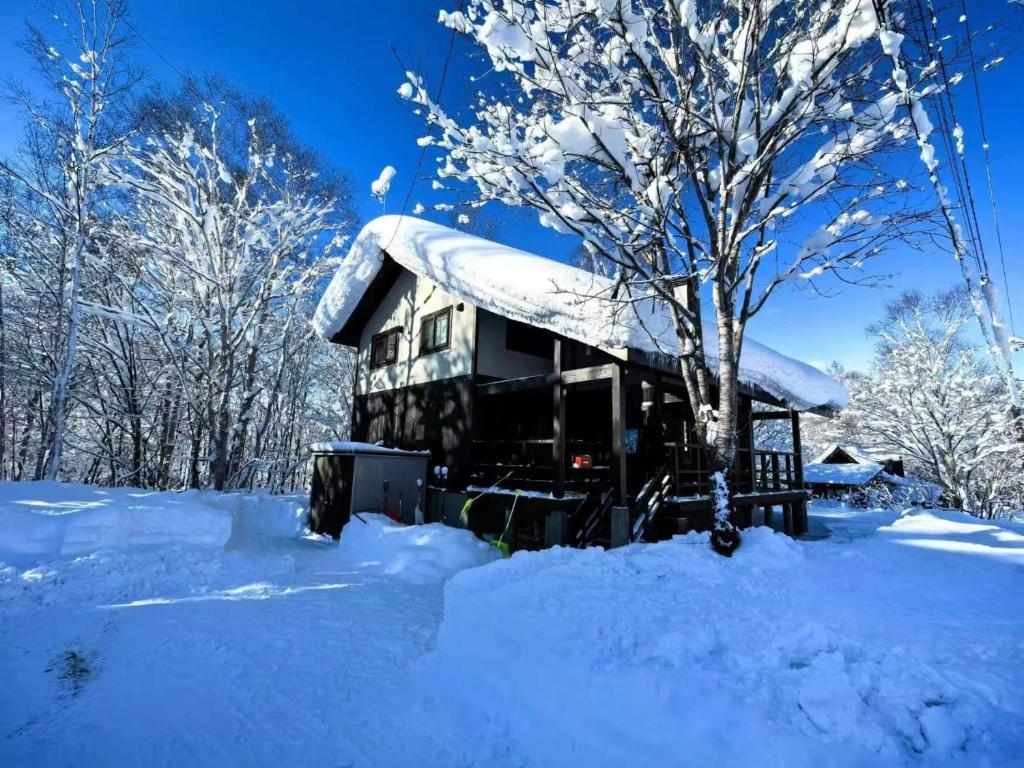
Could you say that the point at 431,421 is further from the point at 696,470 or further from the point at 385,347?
the point at 696,470

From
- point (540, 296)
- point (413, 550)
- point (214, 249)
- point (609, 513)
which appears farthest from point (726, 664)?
point (214, 249)

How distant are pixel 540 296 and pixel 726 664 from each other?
20.0ft

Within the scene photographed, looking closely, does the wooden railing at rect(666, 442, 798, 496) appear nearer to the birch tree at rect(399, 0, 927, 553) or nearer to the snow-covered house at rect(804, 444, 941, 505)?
the birch tree at rect(399, 0, 927, 553)

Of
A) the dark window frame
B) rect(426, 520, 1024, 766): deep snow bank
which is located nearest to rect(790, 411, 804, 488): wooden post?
rect(426, 520, 1024, 766): deep snow bank

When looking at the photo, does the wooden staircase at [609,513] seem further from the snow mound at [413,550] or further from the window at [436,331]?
the window at [436,331]

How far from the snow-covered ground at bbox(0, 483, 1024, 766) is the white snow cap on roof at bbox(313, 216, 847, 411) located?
11.1ft

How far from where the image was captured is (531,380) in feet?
30.8

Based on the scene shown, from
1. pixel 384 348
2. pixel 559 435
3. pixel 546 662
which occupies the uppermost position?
pixel 384 348

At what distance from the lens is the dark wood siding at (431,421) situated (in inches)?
423

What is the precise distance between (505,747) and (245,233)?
1476cm

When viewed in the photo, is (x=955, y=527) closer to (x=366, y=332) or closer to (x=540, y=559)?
(x=540, y=559)

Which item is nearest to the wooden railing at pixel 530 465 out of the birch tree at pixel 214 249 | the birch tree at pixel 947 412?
the birch tree at pixel 214 249

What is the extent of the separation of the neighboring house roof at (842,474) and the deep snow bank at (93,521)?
31.8m

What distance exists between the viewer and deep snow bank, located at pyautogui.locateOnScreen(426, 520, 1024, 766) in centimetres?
241
